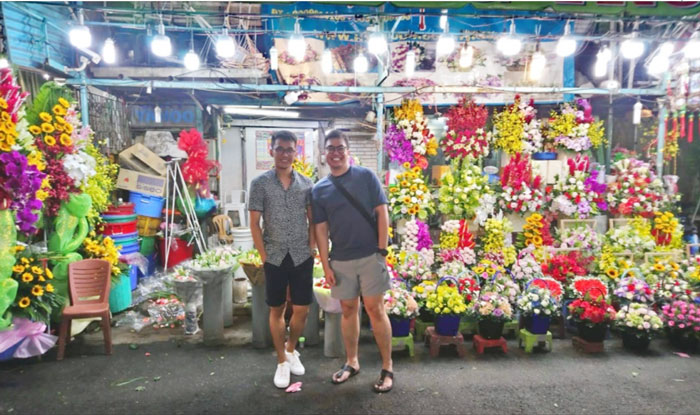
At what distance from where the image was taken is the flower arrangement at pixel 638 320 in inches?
167

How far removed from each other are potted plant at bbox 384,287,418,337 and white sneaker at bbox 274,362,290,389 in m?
1.17

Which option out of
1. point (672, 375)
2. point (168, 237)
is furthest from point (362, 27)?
point (672, 375)

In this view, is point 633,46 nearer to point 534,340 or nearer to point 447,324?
point 534,340

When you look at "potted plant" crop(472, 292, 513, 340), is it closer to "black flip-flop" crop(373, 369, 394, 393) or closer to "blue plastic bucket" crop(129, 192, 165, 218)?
"black flip-flop" crop(373, 369, 394, 393)

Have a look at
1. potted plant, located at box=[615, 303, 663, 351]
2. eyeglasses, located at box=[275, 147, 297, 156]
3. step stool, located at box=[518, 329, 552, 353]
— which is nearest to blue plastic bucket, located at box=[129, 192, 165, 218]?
eyeglasses, located at box=[275, 147, 297, 156]

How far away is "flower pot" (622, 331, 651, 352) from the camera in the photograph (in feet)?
14.0

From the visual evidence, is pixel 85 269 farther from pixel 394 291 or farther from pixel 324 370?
pixel 394 291

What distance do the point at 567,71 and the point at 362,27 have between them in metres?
4.58

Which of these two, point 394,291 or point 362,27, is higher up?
point 362,27

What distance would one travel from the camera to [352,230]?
3.32 metres

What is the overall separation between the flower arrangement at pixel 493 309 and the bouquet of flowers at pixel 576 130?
14.5 feet

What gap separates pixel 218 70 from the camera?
8.47 meters

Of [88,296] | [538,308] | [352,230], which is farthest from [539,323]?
[88,296]

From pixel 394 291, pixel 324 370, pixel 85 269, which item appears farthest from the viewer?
pixel 85 269
